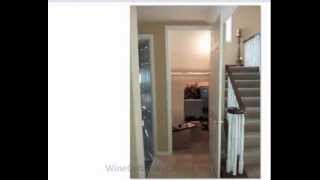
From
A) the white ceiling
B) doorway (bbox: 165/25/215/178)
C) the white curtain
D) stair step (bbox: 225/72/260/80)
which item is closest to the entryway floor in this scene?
doorway (bbox: 165/25/215/178)

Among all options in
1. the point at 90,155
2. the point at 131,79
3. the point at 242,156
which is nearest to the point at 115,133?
the point at 90,155

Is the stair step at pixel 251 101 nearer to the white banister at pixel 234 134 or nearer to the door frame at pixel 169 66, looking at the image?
the white banister at pixel 234 134

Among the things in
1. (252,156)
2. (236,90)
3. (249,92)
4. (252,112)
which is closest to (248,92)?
(249,92)

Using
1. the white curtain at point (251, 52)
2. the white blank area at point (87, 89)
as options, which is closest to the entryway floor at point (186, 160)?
the white blank area at point (87, 89)

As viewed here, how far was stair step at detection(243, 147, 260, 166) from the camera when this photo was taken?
1.49 metres

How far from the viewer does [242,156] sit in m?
1.82

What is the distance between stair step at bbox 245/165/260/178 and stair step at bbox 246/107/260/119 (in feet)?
0.88

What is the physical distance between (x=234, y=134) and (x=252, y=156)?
38 centimetres

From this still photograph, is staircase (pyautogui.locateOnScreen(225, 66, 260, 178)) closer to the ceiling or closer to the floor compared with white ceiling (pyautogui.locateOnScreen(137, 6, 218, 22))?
closer to the floor

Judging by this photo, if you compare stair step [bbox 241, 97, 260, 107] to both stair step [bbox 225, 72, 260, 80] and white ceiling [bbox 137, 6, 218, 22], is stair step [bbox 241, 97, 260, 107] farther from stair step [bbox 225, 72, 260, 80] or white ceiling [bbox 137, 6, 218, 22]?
white ceiling [bbox 137, 6, 218, 22]

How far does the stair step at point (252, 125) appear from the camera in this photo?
4.96 ft

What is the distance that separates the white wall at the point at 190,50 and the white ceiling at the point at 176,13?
0.67 ft

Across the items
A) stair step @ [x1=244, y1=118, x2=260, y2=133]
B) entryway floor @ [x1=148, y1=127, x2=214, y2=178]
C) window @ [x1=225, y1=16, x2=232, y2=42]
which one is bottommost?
entryway floor @ [x1=148, y1=127, x2=214, y2=178]
